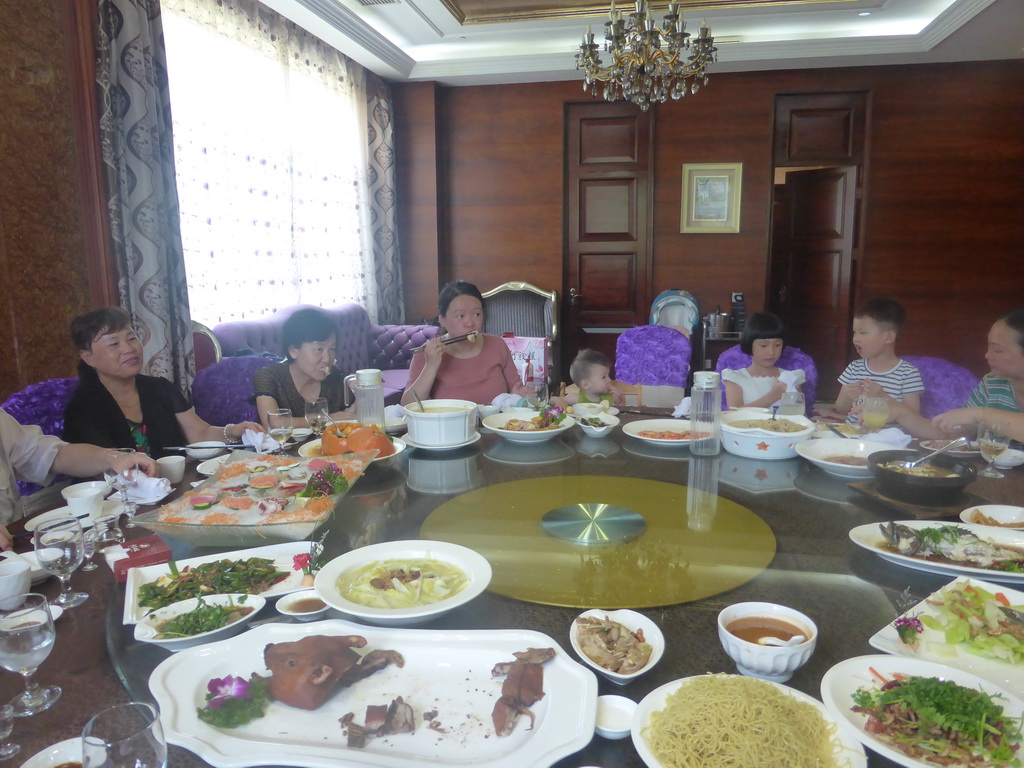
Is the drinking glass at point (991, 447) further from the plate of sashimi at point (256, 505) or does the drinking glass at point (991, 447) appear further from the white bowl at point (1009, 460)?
the plate of sashimi at point (256, 505)

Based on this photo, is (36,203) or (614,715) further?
(36,203)

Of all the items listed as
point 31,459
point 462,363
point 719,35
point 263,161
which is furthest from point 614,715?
point 719,35

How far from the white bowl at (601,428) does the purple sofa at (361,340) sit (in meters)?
2.45

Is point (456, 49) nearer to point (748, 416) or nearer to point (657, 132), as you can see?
point (657, 132)

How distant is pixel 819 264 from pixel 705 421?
4.76 m

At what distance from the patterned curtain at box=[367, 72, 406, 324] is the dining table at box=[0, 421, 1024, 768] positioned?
413 cm

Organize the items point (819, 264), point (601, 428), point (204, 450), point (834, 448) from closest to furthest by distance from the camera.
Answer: point (834, 448), point (204, 450), point (601, 428), point (819, 264)

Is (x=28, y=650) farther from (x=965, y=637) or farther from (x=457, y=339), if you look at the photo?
(x=457, y=339)

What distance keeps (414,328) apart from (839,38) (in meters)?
3.95

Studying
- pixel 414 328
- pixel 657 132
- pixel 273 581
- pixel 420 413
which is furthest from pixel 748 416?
pixel 657 132

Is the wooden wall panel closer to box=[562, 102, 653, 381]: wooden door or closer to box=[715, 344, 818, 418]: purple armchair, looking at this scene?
box=[715, 344, 818, 418]: purple armchair

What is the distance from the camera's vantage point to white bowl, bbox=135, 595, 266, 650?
36.4 inches

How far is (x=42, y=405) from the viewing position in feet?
6.75

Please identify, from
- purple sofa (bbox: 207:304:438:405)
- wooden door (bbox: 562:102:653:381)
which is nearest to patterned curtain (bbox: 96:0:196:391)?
purple sofa (bbox: 207:304:438:405)
